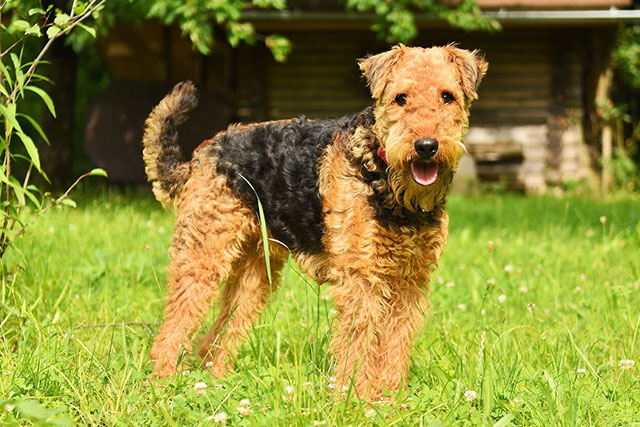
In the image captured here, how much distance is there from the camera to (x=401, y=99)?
8.89 ft

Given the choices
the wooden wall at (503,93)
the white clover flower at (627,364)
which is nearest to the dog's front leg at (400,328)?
the white clover flower at (627,364)

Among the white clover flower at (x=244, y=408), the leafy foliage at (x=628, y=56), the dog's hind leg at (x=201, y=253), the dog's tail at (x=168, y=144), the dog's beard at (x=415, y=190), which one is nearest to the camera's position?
the white clover flower at (x=244, y=408)

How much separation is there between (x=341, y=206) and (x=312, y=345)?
2.10 ft

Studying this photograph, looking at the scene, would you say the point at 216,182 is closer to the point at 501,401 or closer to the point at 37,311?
the point at 37,311

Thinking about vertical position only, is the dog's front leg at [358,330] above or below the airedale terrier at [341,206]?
below

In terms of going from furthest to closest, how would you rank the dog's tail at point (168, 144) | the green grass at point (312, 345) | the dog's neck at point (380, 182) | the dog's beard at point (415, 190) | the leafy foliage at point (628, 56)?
the leafy foliage at point (628, 56)
the dog's tail at point (168, 144)
the dog's neck at point (380, 182)
the dog's beard at point (415, 190)
the green grass at point (312, 345)

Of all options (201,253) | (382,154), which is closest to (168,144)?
(201,253)

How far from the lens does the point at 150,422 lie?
2.46 meters

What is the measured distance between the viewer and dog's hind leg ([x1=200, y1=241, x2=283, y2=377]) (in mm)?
3418

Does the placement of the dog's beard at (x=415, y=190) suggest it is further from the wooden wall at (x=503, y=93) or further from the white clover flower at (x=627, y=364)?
the wooden wall at (x=503, y=93)

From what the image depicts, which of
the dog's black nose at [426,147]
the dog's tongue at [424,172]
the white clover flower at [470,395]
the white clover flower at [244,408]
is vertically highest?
the dog's black nose at [426,147]

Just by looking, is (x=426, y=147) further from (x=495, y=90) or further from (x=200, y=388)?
(x=495, y=90)

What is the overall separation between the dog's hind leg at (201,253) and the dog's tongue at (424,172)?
3.03ft

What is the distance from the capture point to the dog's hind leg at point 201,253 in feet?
10.2
